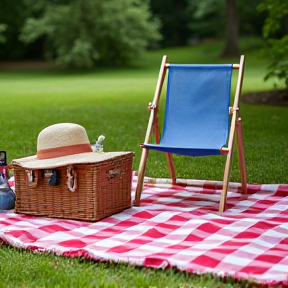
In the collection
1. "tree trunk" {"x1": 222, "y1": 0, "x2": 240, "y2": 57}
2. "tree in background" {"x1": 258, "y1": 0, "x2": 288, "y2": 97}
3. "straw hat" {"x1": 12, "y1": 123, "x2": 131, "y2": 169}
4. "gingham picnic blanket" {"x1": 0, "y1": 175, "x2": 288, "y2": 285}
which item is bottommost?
"gingham picnic blanket" {"x1": 0, "y1": 175, "x2": 288, "y2": 285}

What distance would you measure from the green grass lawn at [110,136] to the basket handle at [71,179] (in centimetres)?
74

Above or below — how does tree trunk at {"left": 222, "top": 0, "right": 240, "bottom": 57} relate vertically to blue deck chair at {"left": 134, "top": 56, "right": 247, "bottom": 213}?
above

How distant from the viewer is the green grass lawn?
3.26m

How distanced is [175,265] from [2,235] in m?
1.13

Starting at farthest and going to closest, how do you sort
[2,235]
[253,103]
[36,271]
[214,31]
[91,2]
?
1. [214,31]
2. [91,2]
3. [253,103]
4. [2,235]
5. [36,271]

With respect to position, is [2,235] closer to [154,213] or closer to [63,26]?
[154,213]

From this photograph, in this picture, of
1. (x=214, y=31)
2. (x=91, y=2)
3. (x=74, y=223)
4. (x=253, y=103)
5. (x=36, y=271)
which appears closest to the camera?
(x=36, y=271)

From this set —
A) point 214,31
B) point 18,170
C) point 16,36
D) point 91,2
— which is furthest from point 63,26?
point 18,170

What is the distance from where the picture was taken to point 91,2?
26.5m

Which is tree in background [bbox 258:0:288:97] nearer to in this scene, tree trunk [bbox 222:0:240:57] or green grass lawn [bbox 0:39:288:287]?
green grass lawn [bbox 0:39:288:287]

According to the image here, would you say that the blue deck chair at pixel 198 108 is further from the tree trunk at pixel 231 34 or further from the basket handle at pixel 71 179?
the tree trunk at pixel 231 34

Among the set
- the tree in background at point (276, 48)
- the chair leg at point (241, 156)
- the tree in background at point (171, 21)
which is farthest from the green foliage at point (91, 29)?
the chair leg at point (241, 156)

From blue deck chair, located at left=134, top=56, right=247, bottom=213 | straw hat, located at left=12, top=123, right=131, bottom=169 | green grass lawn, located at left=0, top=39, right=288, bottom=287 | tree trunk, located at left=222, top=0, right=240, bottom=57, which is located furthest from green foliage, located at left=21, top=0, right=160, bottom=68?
straw hat, located at left=12, top=123, right=131, bottom=169

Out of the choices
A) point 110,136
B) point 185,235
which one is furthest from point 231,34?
point 185,235
